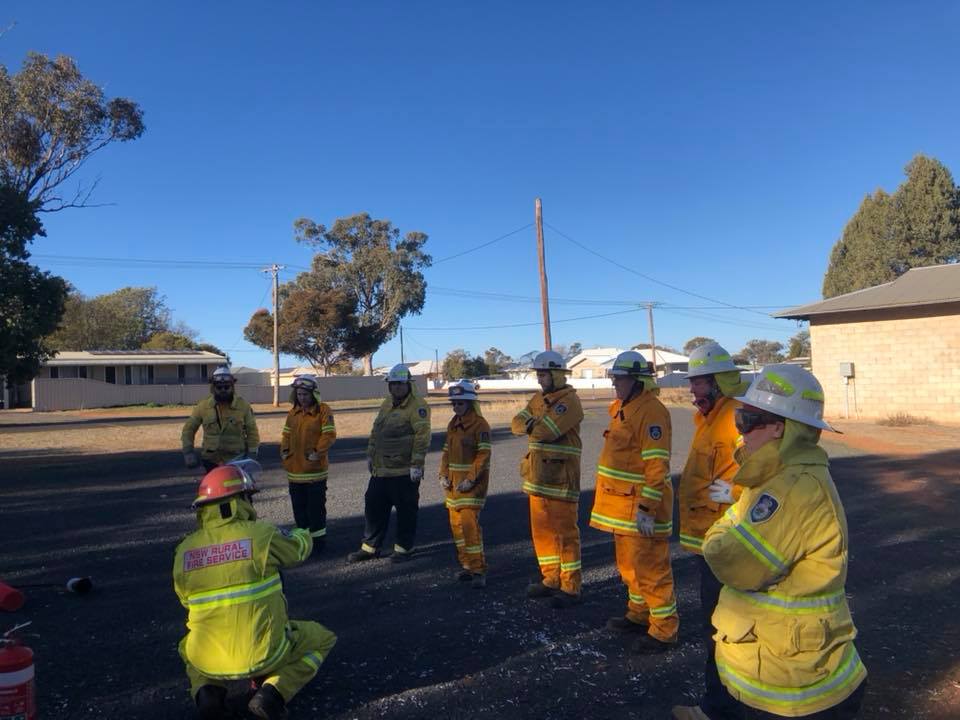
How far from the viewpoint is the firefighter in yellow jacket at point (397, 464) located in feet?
22.3

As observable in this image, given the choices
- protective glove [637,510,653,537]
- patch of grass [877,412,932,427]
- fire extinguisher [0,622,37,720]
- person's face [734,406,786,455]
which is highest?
person's face [734,406,786,455]

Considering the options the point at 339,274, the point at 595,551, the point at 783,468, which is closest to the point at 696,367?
the point at 783,468

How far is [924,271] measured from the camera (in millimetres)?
26000

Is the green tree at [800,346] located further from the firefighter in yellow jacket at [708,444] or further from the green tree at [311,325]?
the firefighter in yellow jacket at [708,444]

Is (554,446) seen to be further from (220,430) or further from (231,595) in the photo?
(220,430)

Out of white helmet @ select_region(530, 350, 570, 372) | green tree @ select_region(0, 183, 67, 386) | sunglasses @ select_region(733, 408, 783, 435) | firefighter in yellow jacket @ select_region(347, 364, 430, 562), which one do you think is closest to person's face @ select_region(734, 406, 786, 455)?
sunglasses @ select_region(733, 408, 783, 435)

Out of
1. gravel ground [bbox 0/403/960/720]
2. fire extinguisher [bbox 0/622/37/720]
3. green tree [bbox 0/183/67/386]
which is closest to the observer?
fire extinguisher [bbox 0/622/37/720]

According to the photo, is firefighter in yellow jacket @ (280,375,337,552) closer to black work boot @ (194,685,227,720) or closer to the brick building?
black work boot @ (194,685,227,720)

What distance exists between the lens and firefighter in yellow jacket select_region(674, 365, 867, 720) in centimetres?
228

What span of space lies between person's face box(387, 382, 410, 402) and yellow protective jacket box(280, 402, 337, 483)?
686 mm

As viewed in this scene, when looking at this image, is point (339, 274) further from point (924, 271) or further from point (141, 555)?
point (141, 555)

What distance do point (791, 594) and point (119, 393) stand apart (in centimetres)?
5333

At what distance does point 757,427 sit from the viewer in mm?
2641

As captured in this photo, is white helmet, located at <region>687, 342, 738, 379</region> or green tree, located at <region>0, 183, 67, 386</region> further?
green tree, located at <region>0, 183, 67, 386</region>
